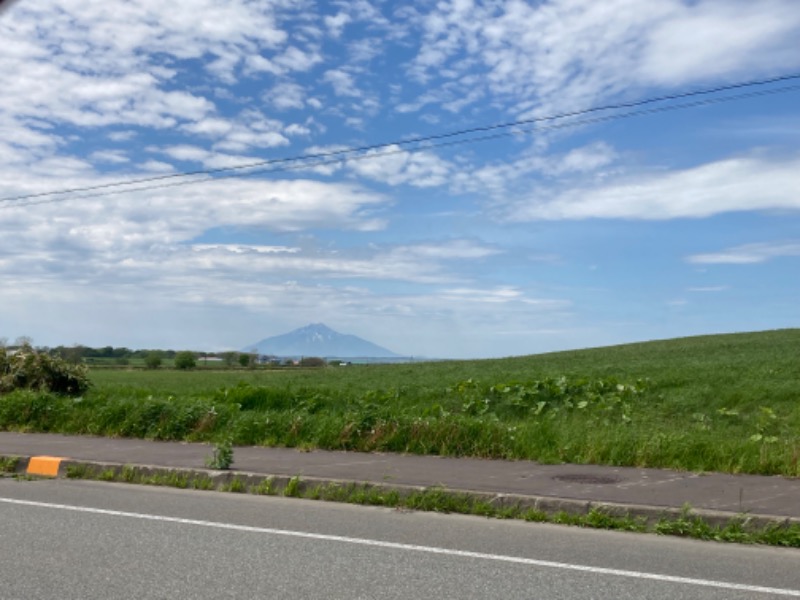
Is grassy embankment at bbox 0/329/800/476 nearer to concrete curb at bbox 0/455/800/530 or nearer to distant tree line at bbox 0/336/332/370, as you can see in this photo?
concrete curb at bbox 0/455/800/530

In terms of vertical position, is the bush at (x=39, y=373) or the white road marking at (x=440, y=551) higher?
the bush at (x=39, y=373)

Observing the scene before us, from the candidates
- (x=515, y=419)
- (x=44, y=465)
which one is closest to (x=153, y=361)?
(x=515, y=419)

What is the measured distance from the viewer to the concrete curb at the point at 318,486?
730cm

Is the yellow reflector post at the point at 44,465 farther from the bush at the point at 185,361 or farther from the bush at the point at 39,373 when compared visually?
the bush at the point at 185,361

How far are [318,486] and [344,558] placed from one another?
2823 mm

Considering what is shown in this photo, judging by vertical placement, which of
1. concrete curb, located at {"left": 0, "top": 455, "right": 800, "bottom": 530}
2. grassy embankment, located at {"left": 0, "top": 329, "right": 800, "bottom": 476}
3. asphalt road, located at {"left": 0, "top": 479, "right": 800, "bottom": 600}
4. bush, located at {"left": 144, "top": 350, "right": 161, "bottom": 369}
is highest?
bush, located at {"left": 144, "top": 350, "right": 161, "bottom": 369}

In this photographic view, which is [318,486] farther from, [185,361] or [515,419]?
[185,361]

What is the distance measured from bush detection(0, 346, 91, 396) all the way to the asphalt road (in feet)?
34.7

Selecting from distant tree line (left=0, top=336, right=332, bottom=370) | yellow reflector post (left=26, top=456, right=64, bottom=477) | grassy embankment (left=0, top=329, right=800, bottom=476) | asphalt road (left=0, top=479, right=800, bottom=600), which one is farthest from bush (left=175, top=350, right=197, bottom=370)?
asphalt road (left=0, top=479, right=800, bottom=600)

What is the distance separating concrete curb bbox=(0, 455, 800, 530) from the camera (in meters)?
7.30

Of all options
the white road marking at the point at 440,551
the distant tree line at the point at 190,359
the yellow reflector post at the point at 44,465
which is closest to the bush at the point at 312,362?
the distant tree line at the point at 190,359

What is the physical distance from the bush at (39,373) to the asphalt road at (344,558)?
10.6 meters

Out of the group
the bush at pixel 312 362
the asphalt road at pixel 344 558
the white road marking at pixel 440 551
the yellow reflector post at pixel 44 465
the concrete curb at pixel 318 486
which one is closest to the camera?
the asphalt road at pixel 344 558

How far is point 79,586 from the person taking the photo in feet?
18.1
